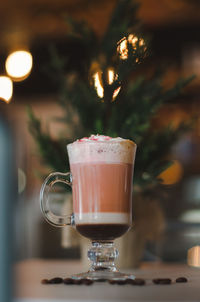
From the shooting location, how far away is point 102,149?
93cm

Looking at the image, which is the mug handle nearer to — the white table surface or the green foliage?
the white table surface

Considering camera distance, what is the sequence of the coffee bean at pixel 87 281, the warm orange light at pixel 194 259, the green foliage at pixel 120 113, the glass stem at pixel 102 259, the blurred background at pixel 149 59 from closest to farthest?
1. the coffee bean at pixel 87 281
2. the glass stem at pixel 102 259
3. the green foliage at pixel 120 113
4. the warm orange light at pixel 194 259
5. the blurred background at pixel 149 59

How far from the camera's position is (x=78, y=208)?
0.94 m

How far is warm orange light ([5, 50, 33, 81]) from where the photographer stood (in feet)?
13.1

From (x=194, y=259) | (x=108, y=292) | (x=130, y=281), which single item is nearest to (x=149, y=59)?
(x=194, y=259)

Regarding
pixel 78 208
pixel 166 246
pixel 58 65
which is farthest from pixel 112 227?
pixel 166 246

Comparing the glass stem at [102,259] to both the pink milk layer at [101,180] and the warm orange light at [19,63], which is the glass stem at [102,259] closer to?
the pink milk layer at [101,180]

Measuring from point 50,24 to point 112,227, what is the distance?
4.25m

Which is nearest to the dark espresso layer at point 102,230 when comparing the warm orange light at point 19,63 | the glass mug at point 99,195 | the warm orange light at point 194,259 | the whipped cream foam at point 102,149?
the glass mug at point 99,195

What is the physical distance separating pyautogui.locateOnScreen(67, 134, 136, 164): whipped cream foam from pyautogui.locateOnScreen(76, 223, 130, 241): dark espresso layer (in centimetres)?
12

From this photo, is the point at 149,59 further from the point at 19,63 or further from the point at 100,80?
the point at 100,80

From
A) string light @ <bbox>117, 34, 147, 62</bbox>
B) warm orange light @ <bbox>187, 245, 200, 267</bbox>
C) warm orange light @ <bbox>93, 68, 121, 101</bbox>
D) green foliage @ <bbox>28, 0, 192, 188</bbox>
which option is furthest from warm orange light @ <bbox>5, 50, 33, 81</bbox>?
string light @ <bbox>117, 34, 147, 62</bbox>

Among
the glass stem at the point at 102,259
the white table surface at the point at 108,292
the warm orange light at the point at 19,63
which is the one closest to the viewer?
the white table surface at the point at 108,292

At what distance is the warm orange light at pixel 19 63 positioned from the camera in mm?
4008
